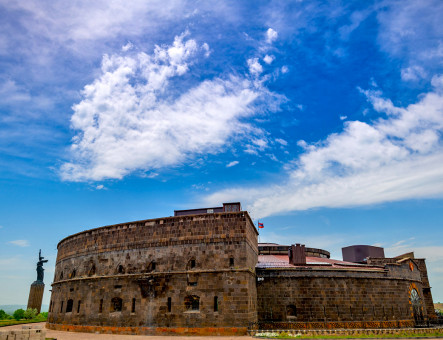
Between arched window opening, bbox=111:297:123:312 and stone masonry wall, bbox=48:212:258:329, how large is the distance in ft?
0.38

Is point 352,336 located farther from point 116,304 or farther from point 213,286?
point 116,304

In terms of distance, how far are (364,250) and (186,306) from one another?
29.2 metres

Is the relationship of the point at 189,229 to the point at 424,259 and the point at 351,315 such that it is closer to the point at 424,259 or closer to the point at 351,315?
the point at 351,315

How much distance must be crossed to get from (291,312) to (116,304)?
1440 cm

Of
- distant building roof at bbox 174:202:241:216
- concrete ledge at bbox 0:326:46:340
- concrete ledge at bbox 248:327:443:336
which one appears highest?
distant building roof at bbox 174:202:241:216

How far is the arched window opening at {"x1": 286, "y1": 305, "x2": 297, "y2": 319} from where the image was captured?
24.7 m

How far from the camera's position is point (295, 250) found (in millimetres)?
28094

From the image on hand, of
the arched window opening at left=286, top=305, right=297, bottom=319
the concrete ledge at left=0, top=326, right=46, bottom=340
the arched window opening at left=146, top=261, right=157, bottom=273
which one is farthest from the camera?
the arched window opening at left=146, top=261, right=157, bottom=273

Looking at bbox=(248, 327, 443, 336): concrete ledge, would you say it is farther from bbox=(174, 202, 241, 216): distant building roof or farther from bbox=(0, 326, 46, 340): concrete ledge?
bbox=(0, 326, 46, 340): concrete ledge

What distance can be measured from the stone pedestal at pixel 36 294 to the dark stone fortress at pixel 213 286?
2419 centimetres

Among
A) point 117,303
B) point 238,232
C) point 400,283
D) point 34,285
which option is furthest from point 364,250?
point 34,285

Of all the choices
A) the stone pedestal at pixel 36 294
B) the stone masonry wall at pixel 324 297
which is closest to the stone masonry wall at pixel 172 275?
the stone masonry wall at pixel 324 297

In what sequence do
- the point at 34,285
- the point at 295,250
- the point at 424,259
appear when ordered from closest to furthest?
the point at 295,250 → the point at 424,259 → the point at 34,285

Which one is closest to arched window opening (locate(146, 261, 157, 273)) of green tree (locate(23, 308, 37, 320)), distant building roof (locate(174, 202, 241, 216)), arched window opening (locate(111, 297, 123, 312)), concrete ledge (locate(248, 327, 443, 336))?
arched window opening (locate(111, 297, 123, 312))
